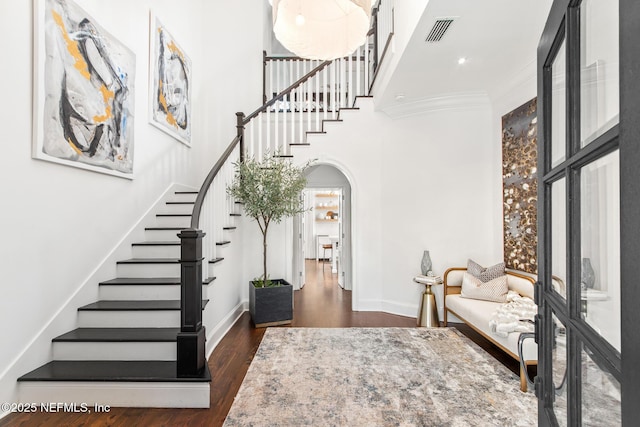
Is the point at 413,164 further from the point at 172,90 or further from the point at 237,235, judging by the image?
the point at 172,90

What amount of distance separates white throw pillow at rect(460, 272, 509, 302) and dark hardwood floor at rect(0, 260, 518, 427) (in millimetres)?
481

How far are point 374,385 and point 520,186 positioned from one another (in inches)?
123

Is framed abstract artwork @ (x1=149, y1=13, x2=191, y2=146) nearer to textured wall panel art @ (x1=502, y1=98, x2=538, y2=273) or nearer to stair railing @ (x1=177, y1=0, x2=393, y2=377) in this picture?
stair railing @ (x1=177, y1=0, x2=393, y2=377)

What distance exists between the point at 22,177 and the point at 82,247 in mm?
810

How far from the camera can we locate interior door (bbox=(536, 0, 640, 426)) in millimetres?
418

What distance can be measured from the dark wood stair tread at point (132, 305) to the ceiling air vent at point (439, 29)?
302cm

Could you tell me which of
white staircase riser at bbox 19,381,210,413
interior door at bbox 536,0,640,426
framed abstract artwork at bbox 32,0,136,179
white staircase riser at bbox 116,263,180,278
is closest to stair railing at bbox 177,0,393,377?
white staircase riser at bbox 19,381,210,413

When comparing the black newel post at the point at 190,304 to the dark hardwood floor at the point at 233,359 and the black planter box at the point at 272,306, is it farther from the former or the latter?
the black planter box at the point at 272,306

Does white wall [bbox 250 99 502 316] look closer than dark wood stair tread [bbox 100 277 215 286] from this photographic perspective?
No

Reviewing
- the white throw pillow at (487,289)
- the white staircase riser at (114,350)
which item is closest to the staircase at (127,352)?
the white staircase riser at (114,350)

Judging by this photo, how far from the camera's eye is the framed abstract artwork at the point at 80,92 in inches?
97.6

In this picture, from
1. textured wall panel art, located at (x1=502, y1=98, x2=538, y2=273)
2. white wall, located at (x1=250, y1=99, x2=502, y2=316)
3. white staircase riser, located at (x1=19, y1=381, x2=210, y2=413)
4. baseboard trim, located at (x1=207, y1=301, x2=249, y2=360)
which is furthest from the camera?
white wall, located at (x1=250, y1=99, x2=502, y2=316)

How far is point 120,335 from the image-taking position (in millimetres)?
2635

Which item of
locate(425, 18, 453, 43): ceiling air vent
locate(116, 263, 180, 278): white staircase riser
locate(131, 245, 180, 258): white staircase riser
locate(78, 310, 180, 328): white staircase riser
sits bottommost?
locate(78, 310, 180, 328): white staircase riser
